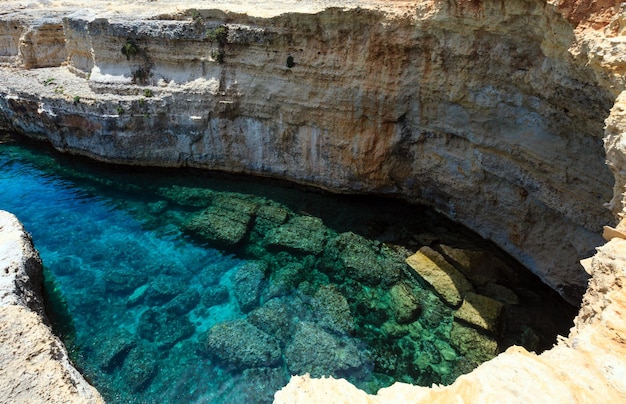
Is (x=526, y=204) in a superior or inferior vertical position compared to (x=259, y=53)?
inferior

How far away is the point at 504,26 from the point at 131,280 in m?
13.0

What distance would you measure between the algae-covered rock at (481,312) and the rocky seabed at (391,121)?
0.39ft

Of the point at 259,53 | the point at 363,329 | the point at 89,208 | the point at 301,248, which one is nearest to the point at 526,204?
the point at 363,329

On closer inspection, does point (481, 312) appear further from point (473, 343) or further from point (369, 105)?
point (369, 105)

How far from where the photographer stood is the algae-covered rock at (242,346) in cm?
998

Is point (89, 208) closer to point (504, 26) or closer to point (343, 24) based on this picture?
point (343, 24)

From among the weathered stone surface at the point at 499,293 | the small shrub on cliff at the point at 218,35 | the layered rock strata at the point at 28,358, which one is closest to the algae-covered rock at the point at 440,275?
the weathered stone surface at the point at 499,293

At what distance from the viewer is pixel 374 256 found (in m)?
13.2

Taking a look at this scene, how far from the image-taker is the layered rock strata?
7.11 m

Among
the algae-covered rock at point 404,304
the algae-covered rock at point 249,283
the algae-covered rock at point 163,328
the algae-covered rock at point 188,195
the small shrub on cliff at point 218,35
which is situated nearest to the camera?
the algae-covered rock at point 163,328

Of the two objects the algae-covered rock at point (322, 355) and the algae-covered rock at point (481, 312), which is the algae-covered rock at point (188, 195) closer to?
the algae-covered rock at point (322, 355)

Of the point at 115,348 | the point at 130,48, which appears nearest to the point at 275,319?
the point at 115,348

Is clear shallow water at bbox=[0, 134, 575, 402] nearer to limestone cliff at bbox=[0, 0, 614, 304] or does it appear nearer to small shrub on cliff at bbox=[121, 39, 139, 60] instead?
limestone cliff at bbox=[0, 0, 614, 304]

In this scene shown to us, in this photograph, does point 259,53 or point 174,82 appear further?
point 174,82
